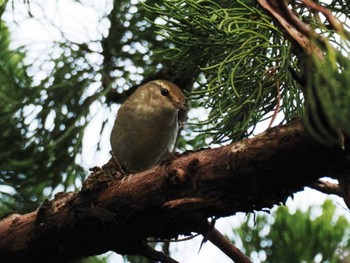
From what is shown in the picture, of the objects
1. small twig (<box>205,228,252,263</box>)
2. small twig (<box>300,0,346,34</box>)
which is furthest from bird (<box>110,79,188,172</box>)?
small twig (<box>300,0,346,34</box>)

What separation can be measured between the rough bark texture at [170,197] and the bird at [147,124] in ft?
2.45

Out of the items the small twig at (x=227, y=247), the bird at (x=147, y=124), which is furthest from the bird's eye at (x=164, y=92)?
the small twig at (x=227, y=247)

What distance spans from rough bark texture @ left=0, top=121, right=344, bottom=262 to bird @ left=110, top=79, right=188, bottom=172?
2.45 feet

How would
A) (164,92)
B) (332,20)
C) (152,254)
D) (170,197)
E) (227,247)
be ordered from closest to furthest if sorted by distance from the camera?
(332,20) → (170,197) → (152,254) → (227,247) → (164,92)

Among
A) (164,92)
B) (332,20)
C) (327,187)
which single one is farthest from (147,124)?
(332,20)

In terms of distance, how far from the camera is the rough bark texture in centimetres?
120

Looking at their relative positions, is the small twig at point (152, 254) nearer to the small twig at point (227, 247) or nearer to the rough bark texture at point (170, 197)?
the rough bark texture at point (170, 197)

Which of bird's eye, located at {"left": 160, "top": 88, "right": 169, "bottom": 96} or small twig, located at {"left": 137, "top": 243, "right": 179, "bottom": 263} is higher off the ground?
bird's eye, located at {"left": 160, "top": 88, "right": 169, "bottom": 96}

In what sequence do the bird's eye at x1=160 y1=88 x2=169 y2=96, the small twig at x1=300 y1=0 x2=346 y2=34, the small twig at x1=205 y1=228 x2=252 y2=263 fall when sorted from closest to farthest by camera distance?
the small twig at x1=300 y1=0 x2=346 y2=34, the small twig at x1=205 y1=228 x2=252 y2=263, the bird's eye at x1=160 y1=88 x2=169 y2=96

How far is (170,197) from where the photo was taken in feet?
4.57

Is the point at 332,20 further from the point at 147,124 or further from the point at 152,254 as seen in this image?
the point at 147,124

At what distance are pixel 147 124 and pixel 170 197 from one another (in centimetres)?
115

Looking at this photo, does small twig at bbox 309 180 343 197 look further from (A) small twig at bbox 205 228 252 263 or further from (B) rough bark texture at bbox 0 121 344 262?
(B) rough bark texture at bbox 0 121 344 262

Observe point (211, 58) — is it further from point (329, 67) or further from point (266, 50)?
point (329, 67)
